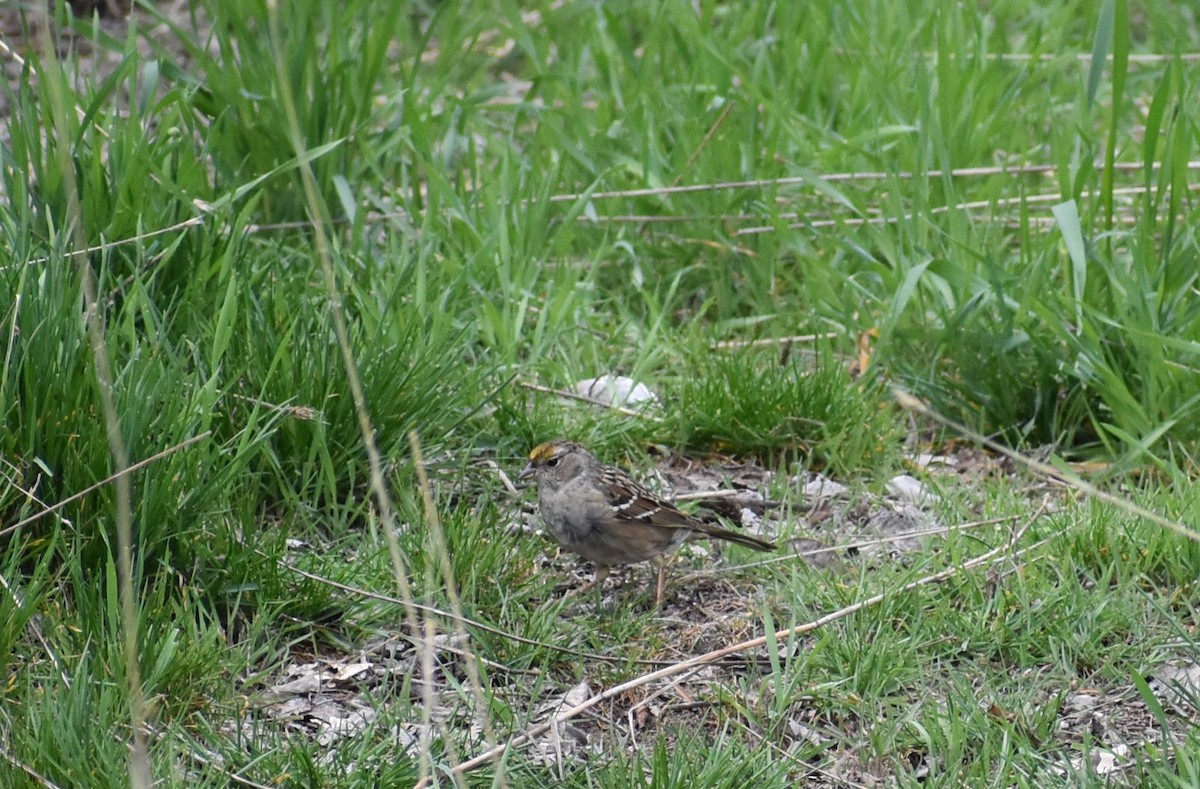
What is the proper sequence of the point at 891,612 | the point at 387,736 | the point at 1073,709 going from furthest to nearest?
the point at 891,612 → the point at 1073,709 → the point at 387,736

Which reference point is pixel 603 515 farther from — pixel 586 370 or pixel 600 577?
pixel 586 370

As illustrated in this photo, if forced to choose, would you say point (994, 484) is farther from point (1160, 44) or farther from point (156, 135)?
point (1160, 44)

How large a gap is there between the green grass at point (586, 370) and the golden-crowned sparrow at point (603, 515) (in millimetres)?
143

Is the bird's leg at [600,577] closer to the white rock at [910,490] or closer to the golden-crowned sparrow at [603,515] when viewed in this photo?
the golden-crowned sparrow at [603,515]

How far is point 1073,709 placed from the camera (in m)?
3.77

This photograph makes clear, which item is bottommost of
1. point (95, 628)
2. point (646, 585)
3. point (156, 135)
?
point (646, 585)

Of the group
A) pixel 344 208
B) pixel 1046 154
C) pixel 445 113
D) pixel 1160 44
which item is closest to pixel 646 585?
pixel 344 208

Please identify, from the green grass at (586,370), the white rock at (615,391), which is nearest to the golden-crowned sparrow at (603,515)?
the green grass at (586,370)

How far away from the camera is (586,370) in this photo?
544cm

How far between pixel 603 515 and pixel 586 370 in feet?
4.21

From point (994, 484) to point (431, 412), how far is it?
1965 mm

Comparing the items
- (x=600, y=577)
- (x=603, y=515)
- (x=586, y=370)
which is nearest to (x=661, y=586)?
(x=600, y=577)

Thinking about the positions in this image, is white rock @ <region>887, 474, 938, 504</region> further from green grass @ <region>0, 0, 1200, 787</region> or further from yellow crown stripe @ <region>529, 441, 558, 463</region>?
yellow crown stripe @ <region>529, 441, 558, 463</region>

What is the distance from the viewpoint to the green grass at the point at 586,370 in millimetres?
3549
